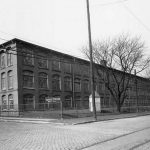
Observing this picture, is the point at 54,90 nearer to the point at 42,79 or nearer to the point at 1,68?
the point at 42,79

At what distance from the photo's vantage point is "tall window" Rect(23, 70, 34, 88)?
108 ft

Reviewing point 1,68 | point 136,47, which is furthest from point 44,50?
point 136,47

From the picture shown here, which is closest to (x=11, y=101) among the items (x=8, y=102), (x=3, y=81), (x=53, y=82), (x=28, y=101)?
(x=8, y=102)

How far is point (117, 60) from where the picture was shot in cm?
3578

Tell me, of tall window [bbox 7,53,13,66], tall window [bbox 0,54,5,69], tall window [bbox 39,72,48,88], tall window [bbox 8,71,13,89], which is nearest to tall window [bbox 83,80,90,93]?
tall window [bbox 39,72,48,88]

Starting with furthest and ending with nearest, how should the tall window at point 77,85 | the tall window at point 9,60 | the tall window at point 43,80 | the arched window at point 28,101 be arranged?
the tall window at point 77,85 < the tall window at point 43,80 < the tall window at point 9,60 < the arched window at point 28,101

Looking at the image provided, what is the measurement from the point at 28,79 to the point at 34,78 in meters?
0.99

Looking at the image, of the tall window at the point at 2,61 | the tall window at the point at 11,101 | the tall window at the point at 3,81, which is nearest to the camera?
the tall window at the point at 11,101

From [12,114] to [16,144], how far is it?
22451 mm

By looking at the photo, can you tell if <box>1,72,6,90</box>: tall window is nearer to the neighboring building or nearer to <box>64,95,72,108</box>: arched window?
the neighboring building

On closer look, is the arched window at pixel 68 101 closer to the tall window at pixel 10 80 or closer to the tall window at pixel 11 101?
the tall window at pixel 11 101

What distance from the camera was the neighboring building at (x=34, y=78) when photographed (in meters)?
31.8

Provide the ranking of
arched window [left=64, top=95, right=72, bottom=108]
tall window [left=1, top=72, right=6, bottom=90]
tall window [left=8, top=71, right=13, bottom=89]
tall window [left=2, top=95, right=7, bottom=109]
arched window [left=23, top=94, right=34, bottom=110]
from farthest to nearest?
1. arched window [left=64, top=95, right=72, bottom=108]
2. tall window [left=1, top=72, right=6, bottom=90]
3. tall window [left=2, top=95, right=7, bottom=109]
4. tall window [left=8, top=71, right=13, bottom=89]
5. arched window [left=23, top=94, right=34, bottom=110]

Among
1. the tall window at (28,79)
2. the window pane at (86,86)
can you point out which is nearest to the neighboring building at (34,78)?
A: the tall window at (28,79)
